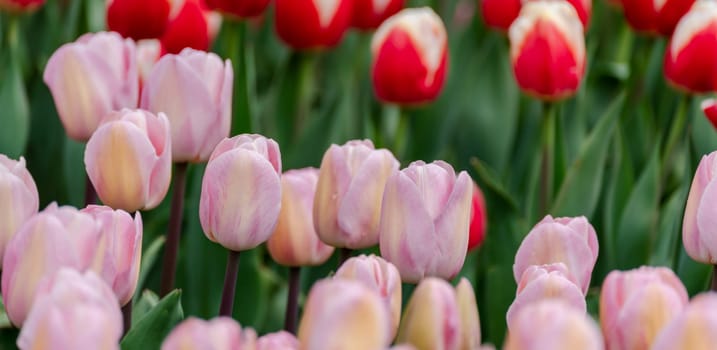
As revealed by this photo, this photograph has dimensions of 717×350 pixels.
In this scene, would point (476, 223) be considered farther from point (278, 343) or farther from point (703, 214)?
point (278, 343)

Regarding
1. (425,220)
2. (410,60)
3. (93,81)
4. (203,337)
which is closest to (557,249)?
(425,220)

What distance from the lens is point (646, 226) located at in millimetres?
1386

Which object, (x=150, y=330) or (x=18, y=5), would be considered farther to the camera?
(x=18, y=5)

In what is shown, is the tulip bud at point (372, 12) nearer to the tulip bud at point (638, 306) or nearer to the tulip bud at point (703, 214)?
the tulip bud at point (703, 214)

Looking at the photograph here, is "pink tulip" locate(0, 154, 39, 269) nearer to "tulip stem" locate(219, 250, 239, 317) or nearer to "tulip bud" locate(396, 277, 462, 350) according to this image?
"tulip stem" locate(219, 250, 239, 317)

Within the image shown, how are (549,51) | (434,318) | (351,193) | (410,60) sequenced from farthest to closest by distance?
(410,60) → (549,51) → (351,193) → (434,318)

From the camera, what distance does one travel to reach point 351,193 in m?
0.97

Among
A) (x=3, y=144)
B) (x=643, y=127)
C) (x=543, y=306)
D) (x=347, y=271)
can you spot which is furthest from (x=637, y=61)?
(x=543, y=306)

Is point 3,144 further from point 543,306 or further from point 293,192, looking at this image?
point 543,306

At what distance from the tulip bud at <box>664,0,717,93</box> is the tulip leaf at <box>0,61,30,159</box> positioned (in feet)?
2.55

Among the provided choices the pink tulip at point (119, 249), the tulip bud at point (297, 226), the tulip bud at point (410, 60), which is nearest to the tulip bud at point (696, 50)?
Result: the tulip bud at point (410, 60)

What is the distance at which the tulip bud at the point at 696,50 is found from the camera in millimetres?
1378

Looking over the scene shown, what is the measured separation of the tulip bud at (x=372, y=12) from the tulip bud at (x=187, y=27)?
0.26 m

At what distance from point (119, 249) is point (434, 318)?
0.24 metres
